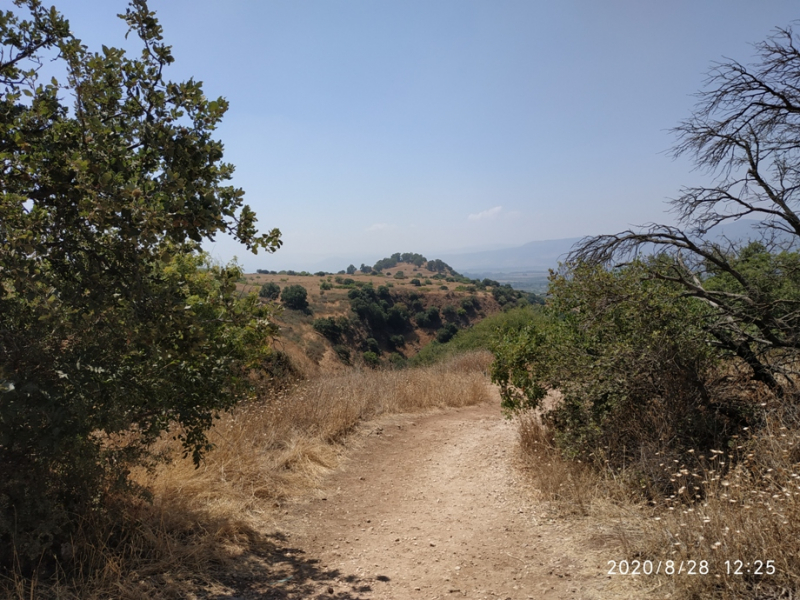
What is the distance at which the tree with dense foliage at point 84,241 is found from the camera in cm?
308

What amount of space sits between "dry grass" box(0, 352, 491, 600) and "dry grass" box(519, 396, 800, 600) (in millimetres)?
2768

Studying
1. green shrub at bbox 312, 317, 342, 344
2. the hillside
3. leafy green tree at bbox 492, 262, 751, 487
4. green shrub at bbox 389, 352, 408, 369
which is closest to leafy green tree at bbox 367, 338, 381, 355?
the hillside

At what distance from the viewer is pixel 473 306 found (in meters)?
60.5

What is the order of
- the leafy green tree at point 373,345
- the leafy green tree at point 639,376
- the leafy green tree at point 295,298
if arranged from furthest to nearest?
the leafy green tree at point 373,345, the leafy green tree at point 295,298, the leafy green tree at point 639,376

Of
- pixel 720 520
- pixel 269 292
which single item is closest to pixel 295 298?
pixel 269 292

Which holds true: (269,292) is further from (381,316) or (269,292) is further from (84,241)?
(84,241)

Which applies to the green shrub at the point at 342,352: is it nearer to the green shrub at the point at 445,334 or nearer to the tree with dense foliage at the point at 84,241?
the green shrub at the point at 445,334

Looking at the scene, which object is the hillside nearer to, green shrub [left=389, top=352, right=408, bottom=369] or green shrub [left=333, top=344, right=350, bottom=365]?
green shrub [left=333, top=344, right=350, bottom=365]

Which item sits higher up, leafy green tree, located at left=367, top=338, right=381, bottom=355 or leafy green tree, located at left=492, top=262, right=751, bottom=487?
leafy green tree, located at left=492, top=262, right=751, bottom=487

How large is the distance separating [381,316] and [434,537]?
46076mm

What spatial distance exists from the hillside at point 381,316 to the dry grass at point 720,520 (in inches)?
1034

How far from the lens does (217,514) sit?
4.91 metres
